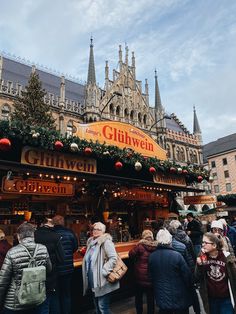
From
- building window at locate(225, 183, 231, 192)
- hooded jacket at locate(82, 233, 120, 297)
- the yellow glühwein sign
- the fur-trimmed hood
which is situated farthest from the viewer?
building window at locate(225, 183, 231, 192)

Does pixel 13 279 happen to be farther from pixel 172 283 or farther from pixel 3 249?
pixel 172 283

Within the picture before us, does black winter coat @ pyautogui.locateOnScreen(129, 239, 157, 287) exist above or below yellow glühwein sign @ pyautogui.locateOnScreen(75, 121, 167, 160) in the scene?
below

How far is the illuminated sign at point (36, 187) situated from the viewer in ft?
24.9

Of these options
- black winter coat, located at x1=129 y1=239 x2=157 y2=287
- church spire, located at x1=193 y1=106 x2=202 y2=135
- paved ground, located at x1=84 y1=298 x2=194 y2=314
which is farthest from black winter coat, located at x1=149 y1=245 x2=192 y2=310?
church spire, located at x1=193 y1=106 x2=202 y2=135

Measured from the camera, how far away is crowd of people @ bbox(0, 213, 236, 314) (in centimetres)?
300

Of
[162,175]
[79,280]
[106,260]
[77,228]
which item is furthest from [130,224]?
[106,260]

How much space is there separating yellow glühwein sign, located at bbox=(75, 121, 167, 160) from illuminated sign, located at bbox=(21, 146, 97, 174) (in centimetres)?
69

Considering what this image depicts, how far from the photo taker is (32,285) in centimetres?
293

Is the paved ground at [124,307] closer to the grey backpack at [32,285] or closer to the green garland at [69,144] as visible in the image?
the grey backpack at [32,285]

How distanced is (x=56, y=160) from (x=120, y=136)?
244 centimetres

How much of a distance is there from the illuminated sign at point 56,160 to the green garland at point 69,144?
17 centimetres

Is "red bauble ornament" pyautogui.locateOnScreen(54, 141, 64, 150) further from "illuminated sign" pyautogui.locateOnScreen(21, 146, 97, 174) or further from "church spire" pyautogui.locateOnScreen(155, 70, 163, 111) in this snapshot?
"church spire" pyautogui.locateOnScreen(155, 70, 163, 111)

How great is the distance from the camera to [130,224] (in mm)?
13102

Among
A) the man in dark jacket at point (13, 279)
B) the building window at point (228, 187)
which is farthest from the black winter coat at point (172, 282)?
the building window at point (228, 187)
